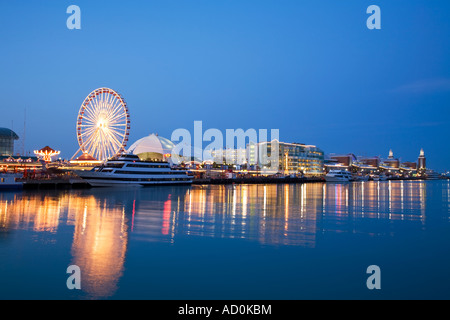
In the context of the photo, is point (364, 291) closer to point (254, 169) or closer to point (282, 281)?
point (282, 281)

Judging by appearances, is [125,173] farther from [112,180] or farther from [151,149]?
[151,149]

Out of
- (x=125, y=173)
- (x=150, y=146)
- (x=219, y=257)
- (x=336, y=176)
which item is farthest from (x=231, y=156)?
(x=219, y=257)

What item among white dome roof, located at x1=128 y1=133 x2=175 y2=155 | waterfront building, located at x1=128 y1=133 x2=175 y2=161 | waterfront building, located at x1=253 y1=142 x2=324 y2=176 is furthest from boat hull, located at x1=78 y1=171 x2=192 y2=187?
waterfront building, located at x1=253 y1=142 x2=324 y2=176

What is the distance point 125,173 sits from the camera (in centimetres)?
5944

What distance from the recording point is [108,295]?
997cm

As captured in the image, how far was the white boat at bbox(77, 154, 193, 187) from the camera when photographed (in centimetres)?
5825

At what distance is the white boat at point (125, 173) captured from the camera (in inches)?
2293

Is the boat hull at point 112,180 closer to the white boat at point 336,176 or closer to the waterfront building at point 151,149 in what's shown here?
the waterfront building at point 151,149

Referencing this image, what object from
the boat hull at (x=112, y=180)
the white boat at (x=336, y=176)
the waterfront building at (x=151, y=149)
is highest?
the waterfront building at (x=151, y=149)

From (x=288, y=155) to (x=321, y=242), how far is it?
137 m

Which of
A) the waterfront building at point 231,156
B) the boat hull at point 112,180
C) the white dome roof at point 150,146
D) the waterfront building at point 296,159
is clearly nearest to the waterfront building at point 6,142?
the white dome roof at point 150,146

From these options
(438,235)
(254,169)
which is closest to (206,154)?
(254,169)

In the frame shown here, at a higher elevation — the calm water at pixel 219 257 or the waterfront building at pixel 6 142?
the waterfront building at pixel 6 142

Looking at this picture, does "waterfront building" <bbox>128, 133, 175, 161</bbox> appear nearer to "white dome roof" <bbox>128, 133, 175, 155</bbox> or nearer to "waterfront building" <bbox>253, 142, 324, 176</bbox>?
"white dome roof" <bbox>128, 133, 175, 155</bbox>
